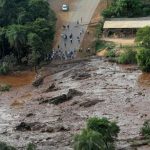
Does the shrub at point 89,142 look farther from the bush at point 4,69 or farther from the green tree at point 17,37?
the green tree at point 17,37

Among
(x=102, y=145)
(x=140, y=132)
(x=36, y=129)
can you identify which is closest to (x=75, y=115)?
(x=36, y=129)

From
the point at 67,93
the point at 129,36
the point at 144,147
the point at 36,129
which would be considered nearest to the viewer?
the point at 144,147

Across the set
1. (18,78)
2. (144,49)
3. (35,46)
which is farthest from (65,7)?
(144,49)

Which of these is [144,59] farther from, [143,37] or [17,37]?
[17,37]

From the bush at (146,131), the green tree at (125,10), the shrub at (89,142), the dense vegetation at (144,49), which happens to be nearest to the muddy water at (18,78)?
the dense vegetation at (144,49)

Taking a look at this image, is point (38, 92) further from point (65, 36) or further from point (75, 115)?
point (65, 36)

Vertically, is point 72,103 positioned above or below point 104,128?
below
